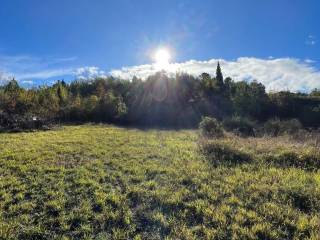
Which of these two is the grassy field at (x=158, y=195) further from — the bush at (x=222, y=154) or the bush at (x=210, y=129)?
the bush at (x=210, y=129)

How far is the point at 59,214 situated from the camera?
5.24m

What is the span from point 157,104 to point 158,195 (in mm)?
20130

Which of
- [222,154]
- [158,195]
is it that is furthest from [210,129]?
[158,195]

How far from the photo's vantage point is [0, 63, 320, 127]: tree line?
76.7 ft

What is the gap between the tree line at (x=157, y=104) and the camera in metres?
23.4

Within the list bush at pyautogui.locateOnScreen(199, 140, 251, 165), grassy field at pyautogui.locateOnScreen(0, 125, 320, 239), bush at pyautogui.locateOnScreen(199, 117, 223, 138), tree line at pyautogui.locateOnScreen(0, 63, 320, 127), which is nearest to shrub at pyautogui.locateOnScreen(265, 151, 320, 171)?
grassy field at pyautogui.locateOnScreen(0, 125, 320, 239)

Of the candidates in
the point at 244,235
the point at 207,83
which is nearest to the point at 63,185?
the point at 244,235

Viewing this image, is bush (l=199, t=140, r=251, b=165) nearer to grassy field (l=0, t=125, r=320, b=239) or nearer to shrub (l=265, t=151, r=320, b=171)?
grassy field (l=0, t=125, r=320, b=239)

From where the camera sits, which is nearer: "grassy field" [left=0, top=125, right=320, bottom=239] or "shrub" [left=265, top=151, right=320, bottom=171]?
"grassy field" [left=0, top=125, right=320, bottom=239]

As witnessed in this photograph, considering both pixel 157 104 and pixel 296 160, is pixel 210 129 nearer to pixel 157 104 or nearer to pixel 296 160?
pixel 296 160

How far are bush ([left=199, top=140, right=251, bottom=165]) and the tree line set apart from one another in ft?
40.0

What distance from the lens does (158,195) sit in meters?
6.12

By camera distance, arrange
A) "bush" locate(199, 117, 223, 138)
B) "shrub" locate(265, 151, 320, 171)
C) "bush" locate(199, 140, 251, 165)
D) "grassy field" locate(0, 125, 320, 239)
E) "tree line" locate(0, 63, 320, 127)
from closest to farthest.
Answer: "grassy field" locate(0, 125, 320, 239) < "shrub" locate(265, 151, 320, 171) < "bush" locate(199, 140, 251, 165) < "bush" locate(199, 117, 223, 138) < "tree line" locate(0, 63, 320, 127)

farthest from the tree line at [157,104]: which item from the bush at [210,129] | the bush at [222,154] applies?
the bush at [222,154]
